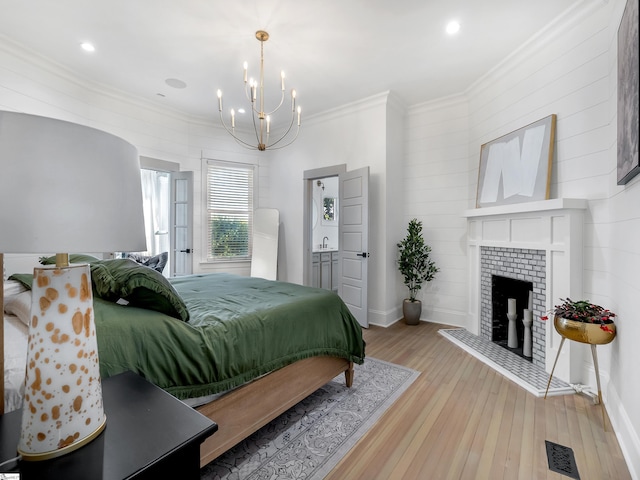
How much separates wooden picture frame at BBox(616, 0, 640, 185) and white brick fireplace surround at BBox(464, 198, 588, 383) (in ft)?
2.31

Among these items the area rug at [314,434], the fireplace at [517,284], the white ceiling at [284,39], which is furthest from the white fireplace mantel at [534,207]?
the area rug at [314,434]

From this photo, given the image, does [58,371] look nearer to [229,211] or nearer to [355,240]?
[355,240]

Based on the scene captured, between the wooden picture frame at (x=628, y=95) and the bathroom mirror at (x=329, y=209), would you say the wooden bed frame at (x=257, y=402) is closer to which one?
the wooden picture frame at (x=628, y=95)

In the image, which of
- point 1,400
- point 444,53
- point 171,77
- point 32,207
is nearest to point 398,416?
point 1,400

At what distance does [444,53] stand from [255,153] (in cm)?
328

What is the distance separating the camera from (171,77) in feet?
11.4

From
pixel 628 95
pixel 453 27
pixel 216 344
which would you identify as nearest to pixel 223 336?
pixel 216 344

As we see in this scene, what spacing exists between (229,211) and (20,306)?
12.1 ft

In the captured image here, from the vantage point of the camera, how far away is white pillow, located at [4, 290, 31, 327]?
132cm

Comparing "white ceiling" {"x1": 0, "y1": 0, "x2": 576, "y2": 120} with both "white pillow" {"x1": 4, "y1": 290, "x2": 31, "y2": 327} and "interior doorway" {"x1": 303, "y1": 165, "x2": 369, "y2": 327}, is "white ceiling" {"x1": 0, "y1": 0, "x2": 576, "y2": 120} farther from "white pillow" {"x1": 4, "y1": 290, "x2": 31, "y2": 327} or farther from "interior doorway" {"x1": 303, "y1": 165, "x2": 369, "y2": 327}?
"white pillow" {"x1": 4, "y1": 290, "x2": 31, "y2": 327}

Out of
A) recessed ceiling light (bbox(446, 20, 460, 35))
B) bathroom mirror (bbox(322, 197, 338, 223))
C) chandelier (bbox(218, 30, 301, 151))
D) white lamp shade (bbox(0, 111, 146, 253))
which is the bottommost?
white lamp shade (bbox(0, 111, 146, 253))

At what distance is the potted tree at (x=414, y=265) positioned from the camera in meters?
3.95

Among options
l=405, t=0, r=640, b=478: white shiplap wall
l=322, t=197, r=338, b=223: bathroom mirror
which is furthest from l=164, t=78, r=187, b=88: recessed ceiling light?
l=322, t=197, r=338, b=223: bathroom mirror

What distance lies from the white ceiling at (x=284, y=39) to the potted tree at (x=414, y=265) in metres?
1.92
